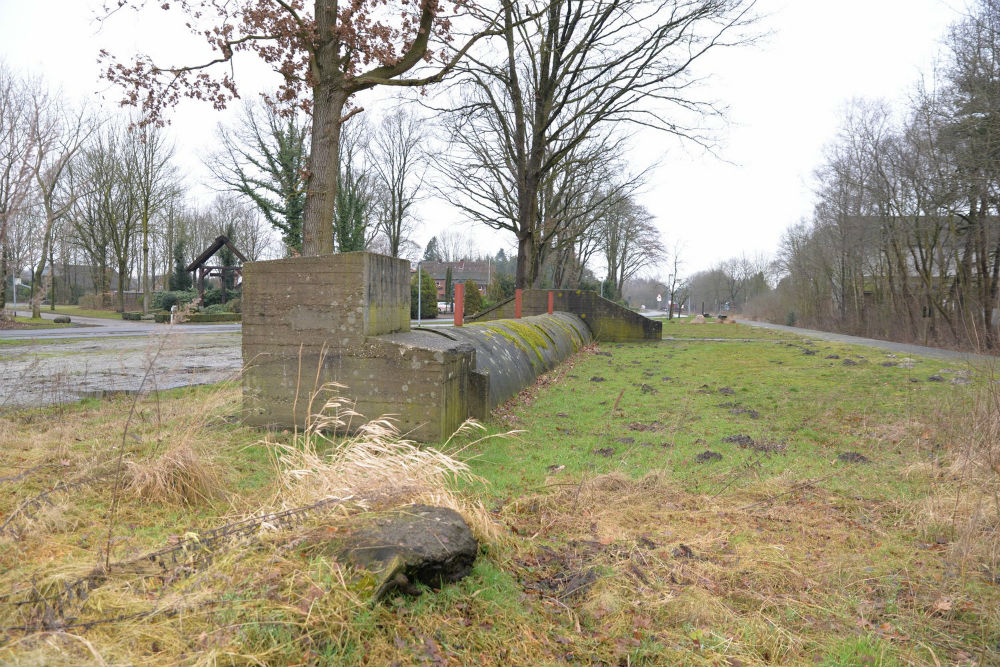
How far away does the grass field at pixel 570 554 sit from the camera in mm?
2236

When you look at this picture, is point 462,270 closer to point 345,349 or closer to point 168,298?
point 168,298

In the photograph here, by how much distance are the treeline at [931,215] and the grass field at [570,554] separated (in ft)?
21.3

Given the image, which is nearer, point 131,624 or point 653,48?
point 131,624

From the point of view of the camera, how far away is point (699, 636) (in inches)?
98.6

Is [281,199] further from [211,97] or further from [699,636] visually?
[699,636]

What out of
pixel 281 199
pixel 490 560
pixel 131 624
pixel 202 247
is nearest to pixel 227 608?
pixel 131 624

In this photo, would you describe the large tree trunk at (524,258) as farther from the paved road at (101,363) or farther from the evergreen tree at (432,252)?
the evergreen tree at (432,252)

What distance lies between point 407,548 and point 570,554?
110 centimetres

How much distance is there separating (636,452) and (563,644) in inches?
137

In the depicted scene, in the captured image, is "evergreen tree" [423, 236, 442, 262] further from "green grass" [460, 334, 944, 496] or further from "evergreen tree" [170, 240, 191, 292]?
"green grass" [460, 334, 944, 496]

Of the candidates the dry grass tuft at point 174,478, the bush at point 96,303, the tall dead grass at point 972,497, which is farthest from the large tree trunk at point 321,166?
the bush at point 96,303

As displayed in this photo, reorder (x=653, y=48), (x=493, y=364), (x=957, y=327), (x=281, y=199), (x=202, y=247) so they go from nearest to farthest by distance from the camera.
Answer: (x=493, y=364), (x=957, y=327), (x=653, y=48), (x=281, y=199), (x=202, y=247)

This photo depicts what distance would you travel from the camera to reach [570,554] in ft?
10.7

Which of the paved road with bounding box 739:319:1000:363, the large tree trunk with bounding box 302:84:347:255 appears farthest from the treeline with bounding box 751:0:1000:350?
Answer: the large tree trunk with bounding box 302:84:347:255
